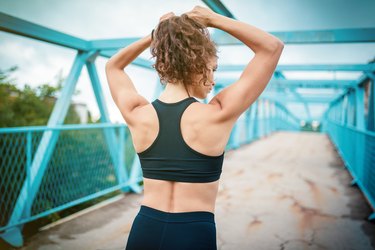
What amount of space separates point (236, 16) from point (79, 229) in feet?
10.8

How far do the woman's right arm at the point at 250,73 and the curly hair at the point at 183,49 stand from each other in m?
0.10

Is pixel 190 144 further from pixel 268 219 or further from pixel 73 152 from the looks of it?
pixel 73 152

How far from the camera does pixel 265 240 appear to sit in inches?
133

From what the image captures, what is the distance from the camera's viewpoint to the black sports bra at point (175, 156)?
39.0 inches

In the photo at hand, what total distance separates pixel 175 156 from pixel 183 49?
1.22 feet

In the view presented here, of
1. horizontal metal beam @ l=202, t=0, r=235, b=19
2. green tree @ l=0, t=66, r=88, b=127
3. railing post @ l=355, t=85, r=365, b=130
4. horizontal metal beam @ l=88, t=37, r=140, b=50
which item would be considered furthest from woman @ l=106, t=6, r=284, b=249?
railing post @ l=355, t=85, r=365, b=130

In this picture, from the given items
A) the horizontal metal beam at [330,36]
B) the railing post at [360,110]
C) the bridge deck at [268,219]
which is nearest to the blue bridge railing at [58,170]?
the bridge deck at [268,219]

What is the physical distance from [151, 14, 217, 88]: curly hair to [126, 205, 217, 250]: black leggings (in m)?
0.47

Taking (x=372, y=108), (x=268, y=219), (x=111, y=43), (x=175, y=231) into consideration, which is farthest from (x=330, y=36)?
(x=175, y=231)

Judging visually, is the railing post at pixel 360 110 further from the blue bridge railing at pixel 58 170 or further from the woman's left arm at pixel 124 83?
the woman's left arm at pixel 124 83

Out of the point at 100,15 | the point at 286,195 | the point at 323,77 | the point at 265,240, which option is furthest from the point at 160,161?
the point at 323,77

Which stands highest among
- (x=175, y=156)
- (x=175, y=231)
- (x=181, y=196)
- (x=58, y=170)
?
(x=175, y=156)

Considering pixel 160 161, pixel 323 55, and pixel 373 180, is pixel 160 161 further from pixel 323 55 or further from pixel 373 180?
pixel 323 55

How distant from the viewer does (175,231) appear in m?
1.00
